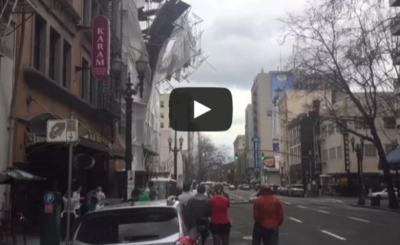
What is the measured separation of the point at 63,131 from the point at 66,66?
15479 millimetres

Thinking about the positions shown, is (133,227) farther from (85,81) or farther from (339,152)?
(339,152)

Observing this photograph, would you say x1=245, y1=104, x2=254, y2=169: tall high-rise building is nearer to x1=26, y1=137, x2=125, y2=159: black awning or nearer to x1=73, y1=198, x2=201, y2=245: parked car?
x1=26, y1=137, x2=125, y2=159: black awning

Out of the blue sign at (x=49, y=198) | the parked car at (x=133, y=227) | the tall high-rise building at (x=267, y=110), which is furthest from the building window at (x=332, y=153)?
the parked car at (x=133, y=227)

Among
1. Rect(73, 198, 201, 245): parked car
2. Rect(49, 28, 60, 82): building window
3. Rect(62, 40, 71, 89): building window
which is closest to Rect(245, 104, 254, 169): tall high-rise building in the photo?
Rect(62, 40, 71, 89): building window

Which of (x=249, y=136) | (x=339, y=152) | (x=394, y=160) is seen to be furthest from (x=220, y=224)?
(x=249, y=136)

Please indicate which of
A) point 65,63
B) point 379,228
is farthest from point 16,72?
point 379,228

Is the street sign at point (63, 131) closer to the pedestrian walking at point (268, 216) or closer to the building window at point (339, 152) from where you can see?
the pedestrian walking at point (268, 216)

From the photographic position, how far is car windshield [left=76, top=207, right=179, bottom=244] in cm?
714

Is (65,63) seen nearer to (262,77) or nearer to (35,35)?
(35,35)

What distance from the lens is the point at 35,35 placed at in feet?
70.6

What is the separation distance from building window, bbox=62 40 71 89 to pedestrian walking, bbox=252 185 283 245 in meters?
15.9

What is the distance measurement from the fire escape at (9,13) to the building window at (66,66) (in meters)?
6.99

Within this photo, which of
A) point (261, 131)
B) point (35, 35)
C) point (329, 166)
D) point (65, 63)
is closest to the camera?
point (35, 35)

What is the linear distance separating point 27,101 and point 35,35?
3.12 m
